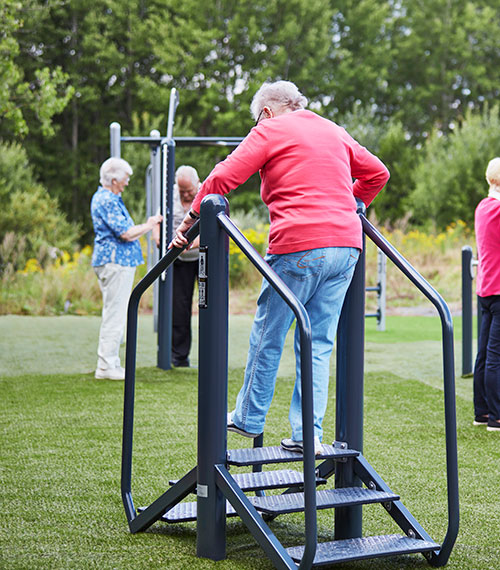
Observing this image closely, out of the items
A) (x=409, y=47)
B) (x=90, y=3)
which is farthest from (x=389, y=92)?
(x=90, y=3)

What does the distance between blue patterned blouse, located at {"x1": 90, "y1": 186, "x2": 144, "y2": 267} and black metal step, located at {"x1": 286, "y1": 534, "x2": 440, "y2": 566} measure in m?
4.31

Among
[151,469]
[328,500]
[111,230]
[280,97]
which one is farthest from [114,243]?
[328,500]

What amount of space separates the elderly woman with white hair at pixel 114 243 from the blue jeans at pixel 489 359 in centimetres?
277

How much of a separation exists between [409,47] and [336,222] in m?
34.2

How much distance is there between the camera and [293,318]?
130 inches

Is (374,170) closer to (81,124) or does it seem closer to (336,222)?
(336,222)

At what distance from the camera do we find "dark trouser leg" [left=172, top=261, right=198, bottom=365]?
26.7ft

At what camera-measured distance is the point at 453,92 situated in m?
35.7

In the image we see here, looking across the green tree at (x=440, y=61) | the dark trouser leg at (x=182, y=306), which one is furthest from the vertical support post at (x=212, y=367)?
the green tree at (x=440, y=61)

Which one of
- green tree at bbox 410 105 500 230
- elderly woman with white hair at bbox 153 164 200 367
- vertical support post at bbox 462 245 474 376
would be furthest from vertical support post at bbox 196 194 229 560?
green tree at bbox 410 105 500 230

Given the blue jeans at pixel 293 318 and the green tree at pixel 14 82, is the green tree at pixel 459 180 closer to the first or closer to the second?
the green tree at pixel 14 82

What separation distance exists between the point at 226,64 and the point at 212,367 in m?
30.5

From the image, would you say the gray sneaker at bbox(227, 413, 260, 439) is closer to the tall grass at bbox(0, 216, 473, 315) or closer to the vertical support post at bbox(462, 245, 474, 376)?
the vertical support post at bbox(462, 245, 474, 376)

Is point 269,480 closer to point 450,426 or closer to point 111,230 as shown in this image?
point 450,426
